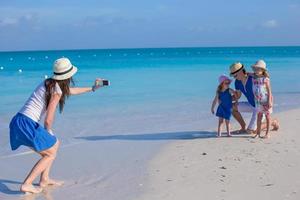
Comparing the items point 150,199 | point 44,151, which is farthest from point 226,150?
point 44,151

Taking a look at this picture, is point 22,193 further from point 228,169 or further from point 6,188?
point 228,169

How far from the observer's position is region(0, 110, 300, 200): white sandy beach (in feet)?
16.3

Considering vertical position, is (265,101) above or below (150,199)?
above

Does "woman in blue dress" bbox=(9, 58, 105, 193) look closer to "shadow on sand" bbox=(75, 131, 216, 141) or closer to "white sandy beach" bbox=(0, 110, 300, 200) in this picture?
"white sandy beach" bbox=(0, 110, 300, 200)

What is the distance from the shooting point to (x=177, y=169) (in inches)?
229

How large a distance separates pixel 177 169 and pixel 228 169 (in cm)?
59

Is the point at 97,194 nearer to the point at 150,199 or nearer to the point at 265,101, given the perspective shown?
the point at 150,199

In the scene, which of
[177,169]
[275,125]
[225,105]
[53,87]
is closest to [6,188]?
[53,87]

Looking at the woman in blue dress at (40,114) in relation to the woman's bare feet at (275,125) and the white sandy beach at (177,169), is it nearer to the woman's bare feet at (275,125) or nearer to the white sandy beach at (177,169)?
the white sandy beach at (177,169)

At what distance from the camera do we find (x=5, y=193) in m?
5.23

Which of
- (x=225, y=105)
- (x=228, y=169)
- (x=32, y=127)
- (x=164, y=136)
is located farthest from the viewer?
(x=164, y=136)

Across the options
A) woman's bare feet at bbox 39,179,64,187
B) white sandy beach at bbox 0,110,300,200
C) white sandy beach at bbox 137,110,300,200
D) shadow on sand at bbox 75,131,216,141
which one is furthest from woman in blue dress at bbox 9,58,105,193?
shadow on sand at bbox 75,131,216,141

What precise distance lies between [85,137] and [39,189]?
2980mm

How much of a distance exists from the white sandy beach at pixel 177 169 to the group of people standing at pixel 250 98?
280mm
